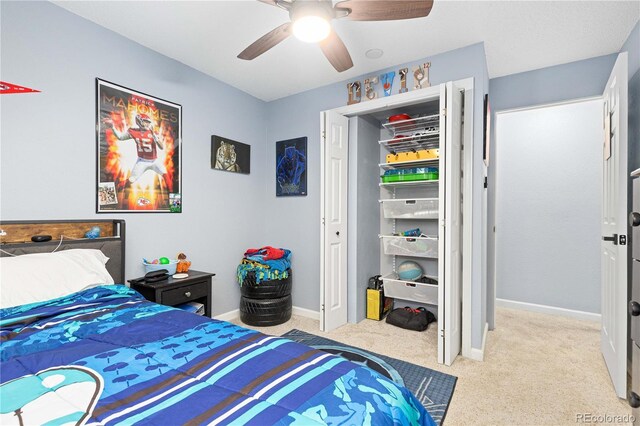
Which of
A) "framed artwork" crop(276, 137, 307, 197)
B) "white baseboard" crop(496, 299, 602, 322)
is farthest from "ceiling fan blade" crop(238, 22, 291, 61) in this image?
"white baseboard" crop(496, 299, 602, 322)

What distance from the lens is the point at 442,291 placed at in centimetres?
246

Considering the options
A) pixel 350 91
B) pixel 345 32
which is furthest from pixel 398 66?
pixel 345 32

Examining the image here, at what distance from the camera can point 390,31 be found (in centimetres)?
243

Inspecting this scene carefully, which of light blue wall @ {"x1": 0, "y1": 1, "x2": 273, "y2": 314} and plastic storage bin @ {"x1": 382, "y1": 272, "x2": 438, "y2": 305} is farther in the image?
plastic storage bin @ {"x1": 382, "y1": 272, "x2": 438, "y2": 305}

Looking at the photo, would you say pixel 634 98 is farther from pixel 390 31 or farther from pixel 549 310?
pixel 549 310

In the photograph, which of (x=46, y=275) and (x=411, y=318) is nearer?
(x=46, y=275)

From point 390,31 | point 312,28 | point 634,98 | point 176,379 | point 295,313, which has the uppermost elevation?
point 390,31

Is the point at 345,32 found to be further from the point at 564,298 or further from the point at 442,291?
the point at 564,298

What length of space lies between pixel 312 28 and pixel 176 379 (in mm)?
1765

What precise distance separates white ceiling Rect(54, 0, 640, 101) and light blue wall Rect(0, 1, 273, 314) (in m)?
0.18

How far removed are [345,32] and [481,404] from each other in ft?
9.12

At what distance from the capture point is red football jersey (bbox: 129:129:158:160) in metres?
2.57

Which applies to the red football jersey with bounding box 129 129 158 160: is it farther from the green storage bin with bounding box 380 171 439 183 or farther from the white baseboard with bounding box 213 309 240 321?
the green storage bin with bounding box 380 171 439 183

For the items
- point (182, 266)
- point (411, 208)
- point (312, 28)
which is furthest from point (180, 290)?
point (411, 208)
